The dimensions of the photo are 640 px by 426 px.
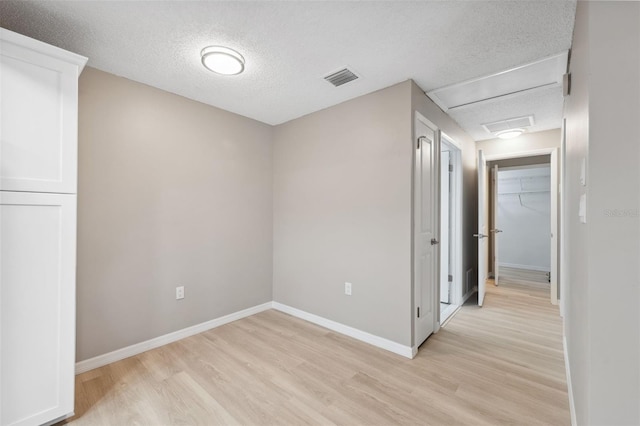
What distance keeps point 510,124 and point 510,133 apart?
413 millimetres

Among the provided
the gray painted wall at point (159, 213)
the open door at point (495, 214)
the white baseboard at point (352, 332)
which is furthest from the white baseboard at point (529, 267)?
the gray painted wall at point (159, 213)

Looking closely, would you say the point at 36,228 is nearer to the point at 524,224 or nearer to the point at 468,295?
the point at 468,295

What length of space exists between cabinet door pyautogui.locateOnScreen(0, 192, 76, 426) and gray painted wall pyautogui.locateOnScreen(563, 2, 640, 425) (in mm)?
2592

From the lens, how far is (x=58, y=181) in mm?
1571

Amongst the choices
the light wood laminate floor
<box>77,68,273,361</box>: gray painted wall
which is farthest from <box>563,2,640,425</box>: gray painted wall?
<box>77,68,273,361</box>: gray painted wall

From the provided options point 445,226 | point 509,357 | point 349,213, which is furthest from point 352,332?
point 445,226

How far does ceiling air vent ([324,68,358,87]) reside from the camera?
7.32 feet

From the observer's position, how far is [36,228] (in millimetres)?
1512

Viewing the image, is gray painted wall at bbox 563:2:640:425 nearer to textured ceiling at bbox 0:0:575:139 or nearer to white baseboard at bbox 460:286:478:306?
textured ceiling at bbox 0:0:575:139

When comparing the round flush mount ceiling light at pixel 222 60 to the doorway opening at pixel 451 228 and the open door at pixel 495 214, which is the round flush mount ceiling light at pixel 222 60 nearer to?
the doorway opening at pixel 451 228

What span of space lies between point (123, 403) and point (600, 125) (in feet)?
9.49

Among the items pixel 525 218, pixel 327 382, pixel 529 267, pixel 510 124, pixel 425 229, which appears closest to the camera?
pixel 327 382

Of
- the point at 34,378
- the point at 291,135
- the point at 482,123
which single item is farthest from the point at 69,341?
the point at 482,123

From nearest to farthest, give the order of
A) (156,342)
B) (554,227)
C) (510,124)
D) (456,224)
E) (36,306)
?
(36,306) < (156,342) < (510,124) < (456,224) < (554,227)
